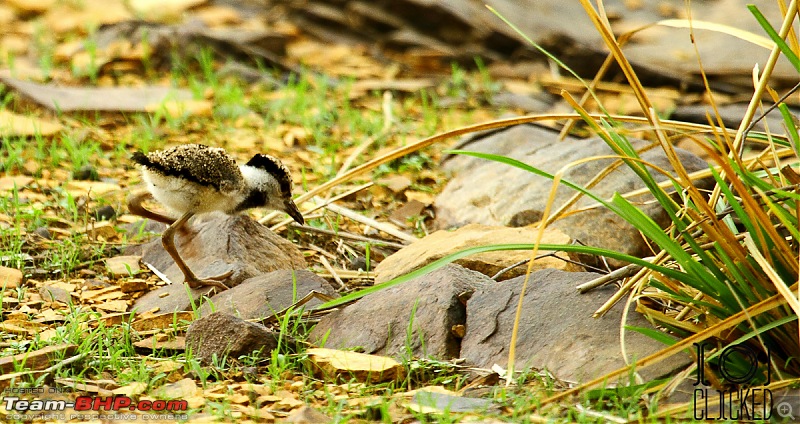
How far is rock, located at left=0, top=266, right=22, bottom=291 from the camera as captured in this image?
4.48m

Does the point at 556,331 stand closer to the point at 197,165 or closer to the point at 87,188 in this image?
the point at 197,165

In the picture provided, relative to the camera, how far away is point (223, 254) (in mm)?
4801

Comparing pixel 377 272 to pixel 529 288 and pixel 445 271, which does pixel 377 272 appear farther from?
pixel 529 288

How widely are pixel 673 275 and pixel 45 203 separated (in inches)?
152

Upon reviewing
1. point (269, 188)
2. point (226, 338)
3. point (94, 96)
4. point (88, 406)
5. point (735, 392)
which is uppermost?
point (94, 96)

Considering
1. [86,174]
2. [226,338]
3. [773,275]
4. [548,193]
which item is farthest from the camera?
[86,174]

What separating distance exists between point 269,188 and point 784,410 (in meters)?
2.92

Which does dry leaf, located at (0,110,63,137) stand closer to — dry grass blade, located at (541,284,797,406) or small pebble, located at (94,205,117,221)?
small pebble, located at (94,205,117,221)

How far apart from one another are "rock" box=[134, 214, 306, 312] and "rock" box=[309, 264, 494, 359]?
816 millimetres

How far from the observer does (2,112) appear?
673 centimetres

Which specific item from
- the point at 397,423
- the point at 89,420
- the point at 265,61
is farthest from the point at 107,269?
the point at 265,61

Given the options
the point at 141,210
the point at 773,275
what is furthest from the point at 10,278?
the point at 773,275

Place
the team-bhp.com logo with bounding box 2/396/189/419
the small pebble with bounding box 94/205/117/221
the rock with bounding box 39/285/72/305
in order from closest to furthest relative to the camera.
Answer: the team-bhp.com logo with bounding box 2/396/189/419 < the rock with bounding box 39/285/72/305 < the small pebble with bounding box 94/205/117/221

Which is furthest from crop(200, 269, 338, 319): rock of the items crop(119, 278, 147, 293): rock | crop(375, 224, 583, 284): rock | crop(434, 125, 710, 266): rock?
crop(434, 125, 710, 266): rock
